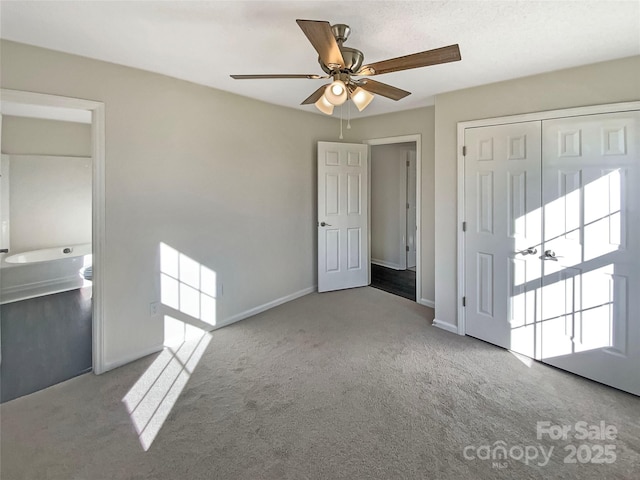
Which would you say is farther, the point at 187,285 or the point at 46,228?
the point at 46,228

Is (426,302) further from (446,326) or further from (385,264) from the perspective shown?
(385,264)

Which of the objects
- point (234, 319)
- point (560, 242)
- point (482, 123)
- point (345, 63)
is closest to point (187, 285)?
point (234, 319)

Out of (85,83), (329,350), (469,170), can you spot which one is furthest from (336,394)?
(85,83)

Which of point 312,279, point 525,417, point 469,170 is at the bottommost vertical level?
point 525,417

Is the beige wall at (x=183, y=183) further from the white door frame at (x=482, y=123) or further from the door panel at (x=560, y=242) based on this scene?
the door panel at (x=560, y=242)

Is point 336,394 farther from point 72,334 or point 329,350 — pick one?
point 72,334

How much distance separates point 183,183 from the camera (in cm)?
300

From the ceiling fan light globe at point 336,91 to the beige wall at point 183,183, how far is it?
167cm

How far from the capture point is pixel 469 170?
10.0ft

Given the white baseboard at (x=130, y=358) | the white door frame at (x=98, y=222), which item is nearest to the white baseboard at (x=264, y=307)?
the white baseboard at (x=130, y=358)

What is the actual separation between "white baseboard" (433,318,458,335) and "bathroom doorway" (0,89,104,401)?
3.27 m

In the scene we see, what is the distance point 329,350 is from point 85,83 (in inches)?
111

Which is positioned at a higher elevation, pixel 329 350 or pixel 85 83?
pixel 85 83

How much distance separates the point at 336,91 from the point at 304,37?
1.66 feet
